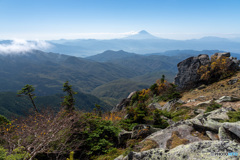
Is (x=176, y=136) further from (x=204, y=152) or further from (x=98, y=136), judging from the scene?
(x=98, y=136)

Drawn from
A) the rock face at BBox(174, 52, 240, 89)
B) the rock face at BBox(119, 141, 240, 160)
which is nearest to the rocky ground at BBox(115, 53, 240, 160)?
the rock face at BBox(119, 141, 240, 160)

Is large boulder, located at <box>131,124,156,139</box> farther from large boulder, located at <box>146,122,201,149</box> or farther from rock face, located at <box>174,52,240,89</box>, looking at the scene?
rock face, located at <box>174,52,240,89</box>

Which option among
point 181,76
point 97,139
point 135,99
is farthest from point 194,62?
point 97,139

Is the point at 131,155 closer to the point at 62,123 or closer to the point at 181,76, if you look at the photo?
the point at 62,123

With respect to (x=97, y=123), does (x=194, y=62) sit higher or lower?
higher

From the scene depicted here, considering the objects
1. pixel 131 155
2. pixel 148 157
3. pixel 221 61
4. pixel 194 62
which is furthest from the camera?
pixel 194 62

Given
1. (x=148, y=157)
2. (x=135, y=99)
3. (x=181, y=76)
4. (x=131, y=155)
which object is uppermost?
(x=148, y=157)

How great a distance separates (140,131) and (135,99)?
39.9m

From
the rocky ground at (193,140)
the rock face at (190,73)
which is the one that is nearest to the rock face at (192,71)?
the rock face at (190,73)

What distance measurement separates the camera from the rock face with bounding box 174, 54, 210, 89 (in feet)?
151

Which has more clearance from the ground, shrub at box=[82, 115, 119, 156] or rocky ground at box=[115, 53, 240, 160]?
rocky ground at box=[115, 53, 240, 160]

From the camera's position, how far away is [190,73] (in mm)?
47531

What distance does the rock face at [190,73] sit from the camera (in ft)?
151

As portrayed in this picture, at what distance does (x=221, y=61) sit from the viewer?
139 feet
